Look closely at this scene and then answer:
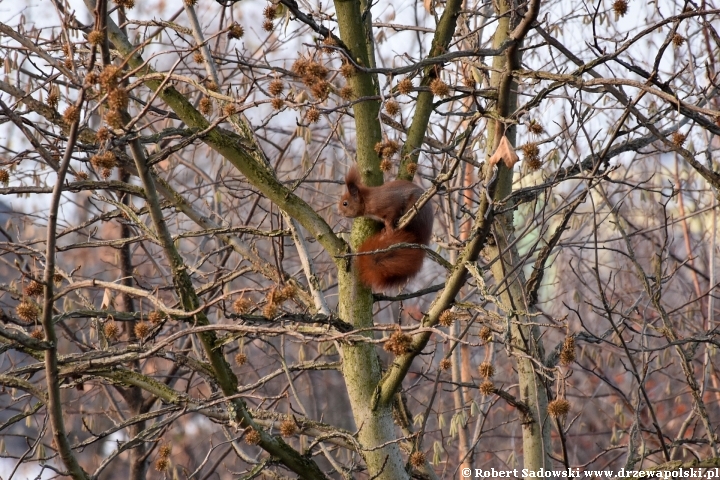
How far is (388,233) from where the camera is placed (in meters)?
3.75

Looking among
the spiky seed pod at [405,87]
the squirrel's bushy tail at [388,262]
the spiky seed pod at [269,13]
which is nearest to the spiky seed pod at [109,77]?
the spiky seed pod at [405,87]

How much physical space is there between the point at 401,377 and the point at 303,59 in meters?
1.43

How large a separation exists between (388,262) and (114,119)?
6.69 ft

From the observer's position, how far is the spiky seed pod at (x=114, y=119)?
1979 mm

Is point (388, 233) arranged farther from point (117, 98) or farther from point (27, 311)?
point (117, 98)

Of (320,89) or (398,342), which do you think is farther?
(320,89)

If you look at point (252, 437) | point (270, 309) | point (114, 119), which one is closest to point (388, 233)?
point (252, 437)

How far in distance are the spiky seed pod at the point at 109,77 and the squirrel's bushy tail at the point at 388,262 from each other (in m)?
1.85

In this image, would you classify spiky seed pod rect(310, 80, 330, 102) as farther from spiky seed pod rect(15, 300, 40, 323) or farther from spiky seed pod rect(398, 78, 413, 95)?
spiky seed pod rect(15, 300, 40, 323)

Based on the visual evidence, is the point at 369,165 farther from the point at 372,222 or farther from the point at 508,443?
the point at 508,443

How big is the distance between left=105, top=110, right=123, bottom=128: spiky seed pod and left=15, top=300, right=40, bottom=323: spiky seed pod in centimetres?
72

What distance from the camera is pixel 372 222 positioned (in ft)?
12.4

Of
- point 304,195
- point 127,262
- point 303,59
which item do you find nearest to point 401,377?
point 303,59

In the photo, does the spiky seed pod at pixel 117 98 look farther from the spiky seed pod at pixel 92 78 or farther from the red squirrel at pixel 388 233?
the red squirrel at pixel 388 233
